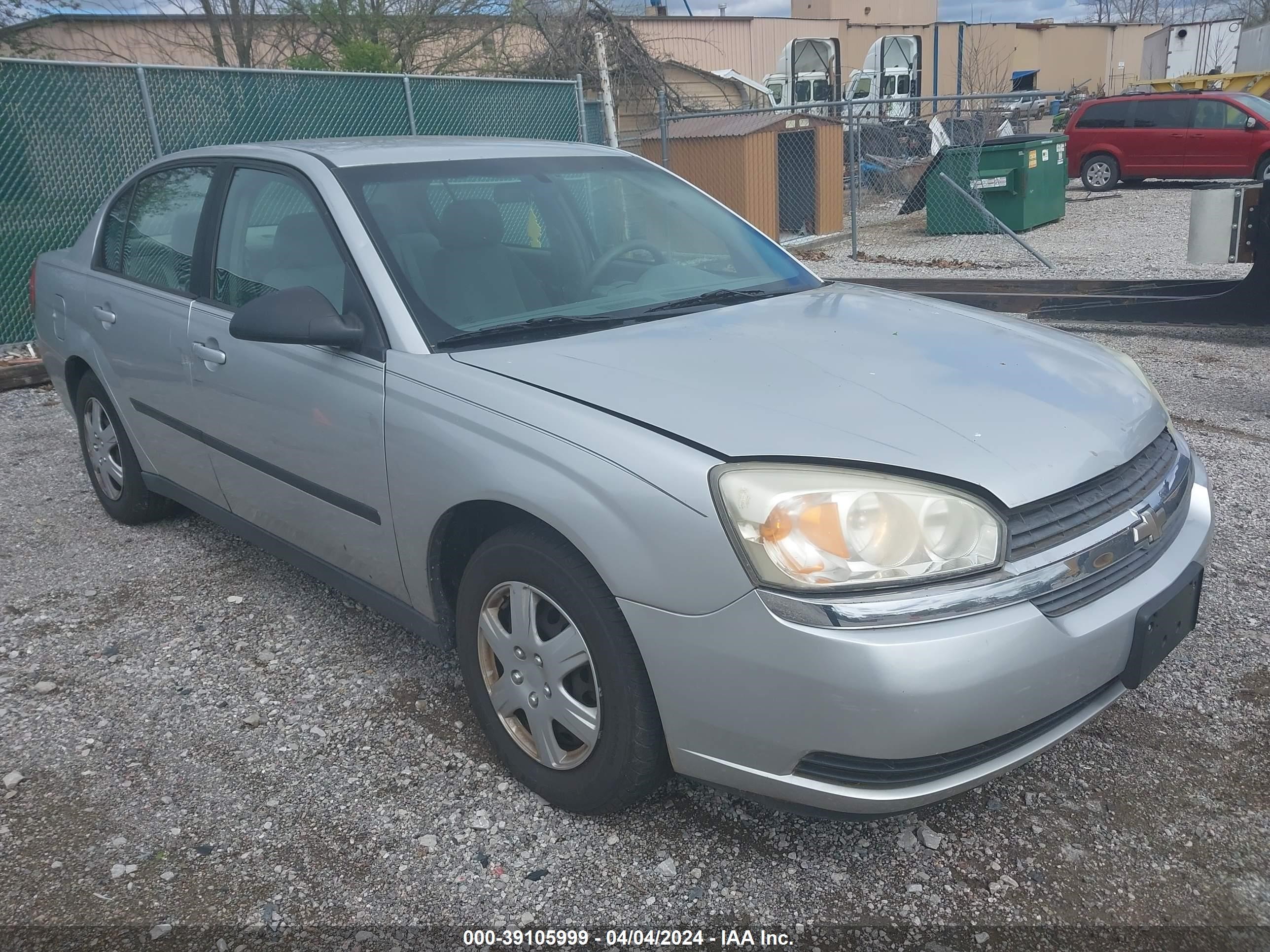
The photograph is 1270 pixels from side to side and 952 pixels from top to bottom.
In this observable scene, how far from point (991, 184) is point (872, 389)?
1323 centimetres

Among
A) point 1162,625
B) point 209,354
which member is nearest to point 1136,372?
point 1162,625

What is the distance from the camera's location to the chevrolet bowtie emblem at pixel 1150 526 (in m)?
2.23

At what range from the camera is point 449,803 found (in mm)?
2588

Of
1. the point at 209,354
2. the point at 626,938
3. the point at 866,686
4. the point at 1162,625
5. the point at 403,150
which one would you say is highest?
the point at 403,150

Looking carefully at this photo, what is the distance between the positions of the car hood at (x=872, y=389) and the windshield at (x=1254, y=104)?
61.7 feet

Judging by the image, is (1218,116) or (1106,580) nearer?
(1106,580)

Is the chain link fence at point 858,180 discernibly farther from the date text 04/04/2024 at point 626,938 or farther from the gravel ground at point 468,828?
the date text 04/04/2024 at point 626,938

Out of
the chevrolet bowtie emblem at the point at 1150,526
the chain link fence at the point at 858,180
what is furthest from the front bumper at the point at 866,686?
the chain link fence at the point at 858,180

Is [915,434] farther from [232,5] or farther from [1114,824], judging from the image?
[232,5]

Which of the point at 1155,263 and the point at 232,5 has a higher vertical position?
the point at 232,5

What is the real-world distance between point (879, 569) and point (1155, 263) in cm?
1097

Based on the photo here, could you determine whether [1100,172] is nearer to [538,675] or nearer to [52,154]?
[52,154]

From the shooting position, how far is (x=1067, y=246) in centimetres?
1315

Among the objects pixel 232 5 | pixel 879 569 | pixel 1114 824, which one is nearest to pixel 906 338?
pixel 879 569
